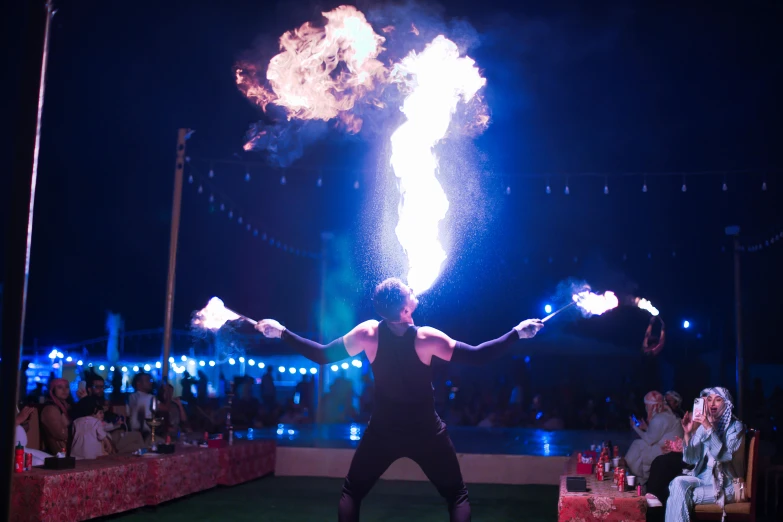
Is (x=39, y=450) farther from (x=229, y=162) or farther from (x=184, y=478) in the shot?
(x=229, y=162)

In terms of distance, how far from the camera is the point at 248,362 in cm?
2120

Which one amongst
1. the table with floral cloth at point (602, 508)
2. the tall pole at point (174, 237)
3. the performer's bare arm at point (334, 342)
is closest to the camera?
the performer's bare arm at point (334, 342)

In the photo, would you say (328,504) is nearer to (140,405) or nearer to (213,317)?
(140,405)

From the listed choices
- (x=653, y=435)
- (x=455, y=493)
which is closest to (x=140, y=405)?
(x=653, y=435)

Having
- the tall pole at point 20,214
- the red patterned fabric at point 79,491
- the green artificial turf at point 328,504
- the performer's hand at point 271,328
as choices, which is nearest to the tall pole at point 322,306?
the green artificial turf at point 328,504

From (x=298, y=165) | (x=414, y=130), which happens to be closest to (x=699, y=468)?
(x=414, y=130)

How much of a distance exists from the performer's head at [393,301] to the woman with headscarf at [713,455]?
2.62 metres

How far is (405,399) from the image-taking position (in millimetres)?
4512

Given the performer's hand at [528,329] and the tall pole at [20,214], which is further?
the performer's hand at [528,329]

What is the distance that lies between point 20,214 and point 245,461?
6646mm

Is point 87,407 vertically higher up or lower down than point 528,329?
lower down

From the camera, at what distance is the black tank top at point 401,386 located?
4500 millimetres

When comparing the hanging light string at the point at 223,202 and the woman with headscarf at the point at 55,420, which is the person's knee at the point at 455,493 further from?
the hanging light string at the point at 223,202

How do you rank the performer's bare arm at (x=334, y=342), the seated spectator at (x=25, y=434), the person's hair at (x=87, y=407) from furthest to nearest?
the person's hair at (x=87, y=407)
the seated spectator at (x=25, y=434)
the performer's bare arm at (x=334, y=342)
